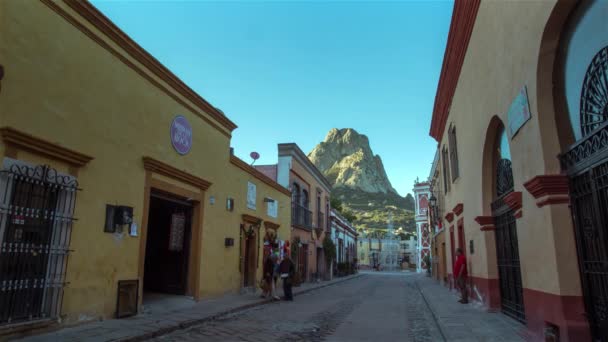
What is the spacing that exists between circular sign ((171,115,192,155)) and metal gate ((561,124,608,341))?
8.34m

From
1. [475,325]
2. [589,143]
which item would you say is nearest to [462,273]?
[475,325]

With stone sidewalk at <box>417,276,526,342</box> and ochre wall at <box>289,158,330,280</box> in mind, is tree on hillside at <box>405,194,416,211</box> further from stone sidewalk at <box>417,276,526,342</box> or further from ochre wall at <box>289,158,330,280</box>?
stone sidewalk at <box>417,276,526,342</box>

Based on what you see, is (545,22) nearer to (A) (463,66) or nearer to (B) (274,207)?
(A) (463,66)

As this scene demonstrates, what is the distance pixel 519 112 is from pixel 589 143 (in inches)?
66.2

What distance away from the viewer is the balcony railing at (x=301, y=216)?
20.5 metres

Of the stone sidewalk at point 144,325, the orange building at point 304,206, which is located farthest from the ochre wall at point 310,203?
the stone sidewalk at point 144,325

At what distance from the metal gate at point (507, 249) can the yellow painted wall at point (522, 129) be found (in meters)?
0.46

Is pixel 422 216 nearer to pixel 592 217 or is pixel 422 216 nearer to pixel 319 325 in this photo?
pixel 319 325

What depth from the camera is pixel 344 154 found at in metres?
144

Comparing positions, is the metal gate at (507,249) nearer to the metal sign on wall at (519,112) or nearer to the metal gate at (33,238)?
the metal sign on wall at (519,112)

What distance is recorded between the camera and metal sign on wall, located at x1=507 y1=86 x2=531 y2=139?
5859mm

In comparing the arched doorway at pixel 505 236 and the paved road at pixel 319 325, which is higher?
the arched doorway at pixel 505 236

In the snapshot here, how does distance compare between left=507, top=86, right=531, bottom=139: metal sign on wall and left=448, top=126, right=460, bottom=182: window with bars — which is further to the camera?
left=448, top=126, right=460, bottom=182: window with bars

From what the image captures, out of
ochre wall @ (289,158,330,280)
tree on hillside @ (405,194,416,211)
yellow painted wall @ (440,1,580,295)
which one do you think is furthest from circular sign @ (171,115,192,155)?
tree on hillside @ (405,194,416,211)
